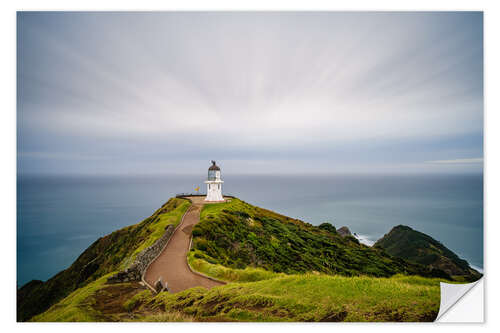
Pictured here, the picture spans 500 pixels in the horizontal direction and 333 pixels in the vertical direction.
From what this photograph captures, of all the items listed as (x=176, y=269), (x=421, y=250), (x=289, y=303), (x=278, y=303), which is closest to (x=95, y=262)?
(x=176, y=269)

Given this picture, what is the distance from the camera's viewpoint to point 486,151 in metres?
6.77

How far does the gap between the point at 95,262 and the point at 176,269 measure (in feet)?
31.4

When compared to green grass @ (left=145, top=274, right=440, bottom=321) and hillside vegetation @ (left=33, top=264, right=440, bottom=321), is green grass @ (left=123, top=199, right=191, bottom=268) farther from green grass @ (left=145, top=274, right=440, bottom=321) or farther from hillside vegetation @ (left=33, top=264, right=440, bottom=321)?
green grass @ (left=145, top=274, right=440, bottom=321)

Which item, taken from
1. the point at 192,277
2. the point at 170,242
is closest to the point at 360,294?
the point at 192,277

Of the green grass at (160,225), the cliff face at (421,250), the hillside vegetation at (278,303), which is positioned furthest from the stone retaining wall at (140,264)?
the cliff face at (421,250)

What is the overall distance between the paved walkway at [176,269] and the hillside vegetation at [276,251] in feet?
2.36

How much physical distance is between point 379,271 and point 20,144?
18.7m

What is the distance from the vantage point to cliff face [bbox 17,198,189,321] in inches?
431

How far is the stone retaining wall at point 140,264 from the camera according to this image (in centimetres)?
667

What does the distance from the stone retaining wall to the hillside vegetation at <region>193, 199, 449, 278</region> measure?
66.7 inches

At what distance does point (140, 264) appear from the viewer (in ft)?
24.3

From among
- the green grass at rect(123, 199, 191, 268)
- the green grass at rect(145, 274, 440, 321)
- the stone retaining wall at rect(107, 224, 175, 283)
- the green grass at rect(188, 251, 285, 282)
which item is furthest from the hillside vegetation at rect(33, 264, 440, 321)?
the green grass at rect(123, 199, 191, 268)

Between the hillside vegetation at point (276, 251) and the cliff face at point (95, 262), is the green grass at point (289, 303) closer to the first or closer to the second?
the hillside vegetation at point (276, 251)
